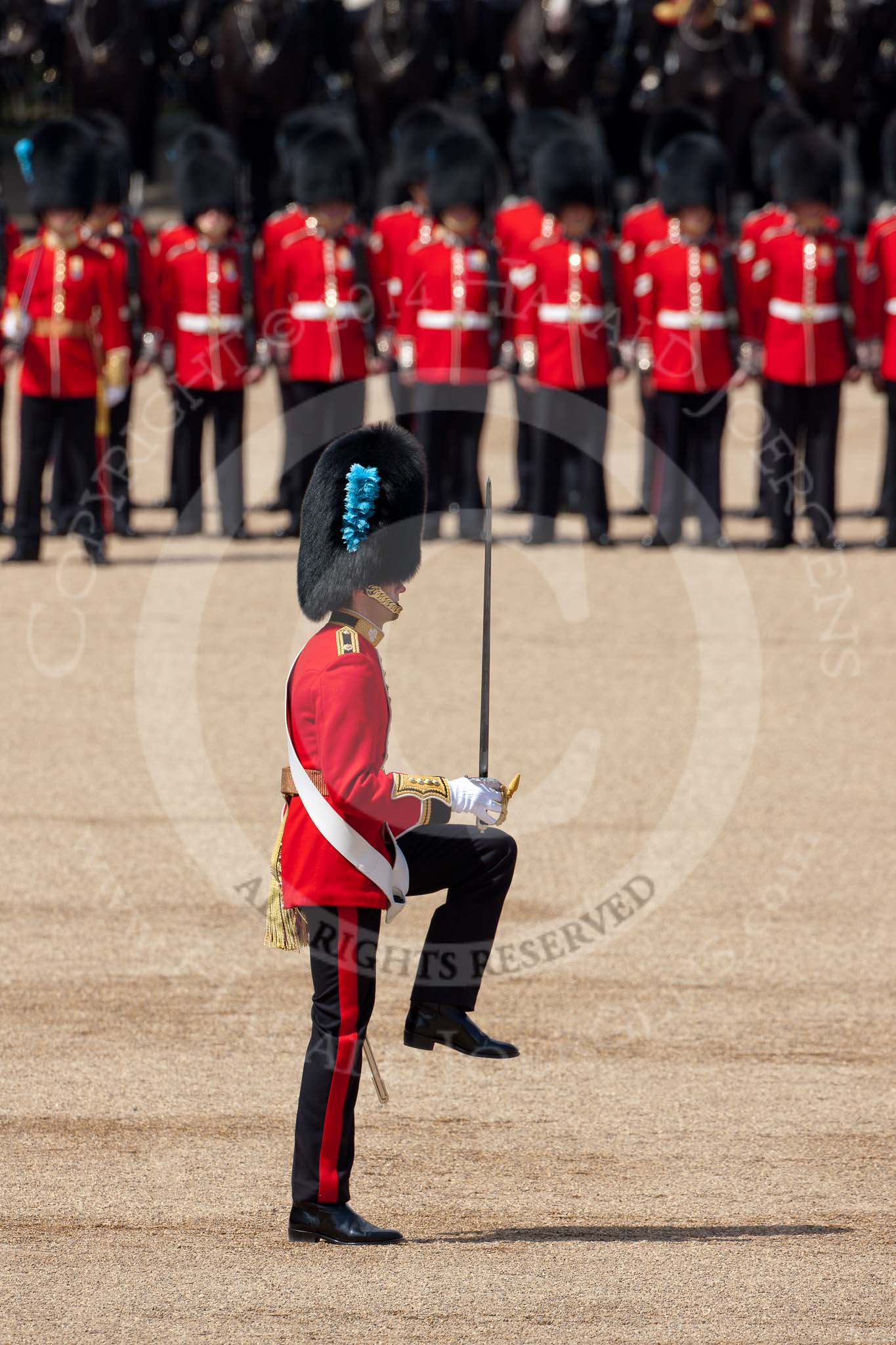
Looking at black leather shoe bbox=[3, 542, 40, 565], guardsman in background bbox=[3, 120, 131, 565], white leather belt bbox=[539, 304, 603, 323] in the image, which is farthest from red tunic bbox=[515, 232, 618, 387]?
black leather shoe bbox=[3, 542, 40, 565]

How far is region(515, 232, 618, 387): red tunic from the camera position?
855 centimetres

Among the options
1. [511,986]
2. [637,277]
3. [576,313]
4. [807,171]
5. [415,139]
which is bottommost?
[511,986]

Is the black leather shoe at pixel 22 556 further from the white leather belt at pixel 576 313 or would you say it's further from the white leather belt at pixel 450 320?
the white leather belt at pixel 576 313

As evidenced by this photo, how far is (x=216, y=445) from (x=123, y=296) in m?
0.67

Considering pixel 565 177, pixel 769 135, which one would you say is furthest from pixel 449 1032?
pixel 769 135

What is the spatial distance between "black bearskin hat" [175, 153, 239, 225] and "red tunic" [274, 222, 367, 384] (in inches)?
12.5

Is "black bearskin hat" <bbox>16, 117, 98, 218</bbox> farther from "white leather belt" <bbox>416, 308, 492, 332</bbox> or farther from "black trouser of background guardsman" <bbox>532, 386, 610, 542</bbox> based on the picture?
"black trouser of background guardsman" <bbox>532, 386, 610, 542</bbox>

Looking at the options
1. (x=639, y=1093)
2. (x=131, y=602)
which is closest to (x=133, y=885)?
(x=639, y=1093)

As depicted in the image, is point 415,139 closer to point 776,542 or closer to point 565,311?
point 565,311

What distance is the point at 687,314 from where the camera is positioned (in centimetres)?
852

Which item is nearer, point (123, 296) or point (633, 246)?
point (123, 296)

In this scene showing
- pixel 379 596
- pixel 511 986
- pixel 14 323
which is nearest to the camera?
pixel 379 596

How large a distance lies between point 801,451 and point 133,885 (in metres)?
4.29

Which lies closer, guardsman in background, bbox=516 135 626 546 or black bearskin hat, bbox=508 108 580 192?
guardsman in background, bbox=516 135 626 546
